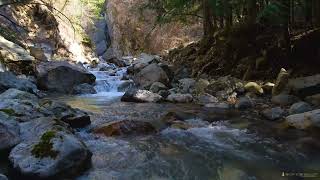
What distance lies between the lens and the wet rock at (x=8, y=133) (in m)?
6.19

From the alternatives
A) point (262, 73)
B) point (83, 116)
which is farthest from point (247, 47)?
point (83, 116)

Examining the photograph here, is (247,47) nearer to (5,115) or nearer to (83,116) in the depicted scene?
(83,116)

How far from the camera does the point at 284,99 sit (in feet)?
33.4

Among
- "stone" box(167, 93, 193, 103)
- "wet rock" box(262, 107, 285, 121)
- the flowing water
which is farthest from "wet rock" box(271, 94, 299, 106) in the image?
"stone" box(167, 93, 193, 103)

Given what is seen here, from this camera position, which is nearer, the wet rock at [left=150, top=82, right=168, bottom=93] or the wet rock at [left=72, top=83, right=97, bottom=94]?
the wet rock at [left=150, top=82, right=168, bottom=93]

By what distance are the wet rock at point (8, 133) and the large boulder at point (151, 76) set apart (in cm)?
789

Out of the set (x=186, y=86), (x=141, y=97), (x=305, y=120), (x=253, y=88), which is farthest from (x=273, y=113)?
(x=186, y=86)

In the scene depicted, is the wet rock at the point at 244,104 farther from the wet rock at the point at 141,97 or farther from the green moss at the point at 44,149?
the green moss at the point at 44,149

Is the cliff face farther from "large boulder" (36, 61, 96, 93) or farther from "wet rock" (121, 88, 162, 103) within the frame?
"wet rock" (121, 88, 162, 103)

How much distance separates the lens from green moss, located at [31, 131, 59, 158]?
218 inches

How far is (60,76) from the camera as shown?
15031 mm

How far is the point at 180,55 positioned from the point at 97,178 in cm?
1565

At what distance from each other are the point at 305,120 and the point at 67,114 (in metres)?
4.64

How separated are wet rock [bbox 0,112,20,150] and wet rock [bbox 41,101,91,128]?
5.09ft
